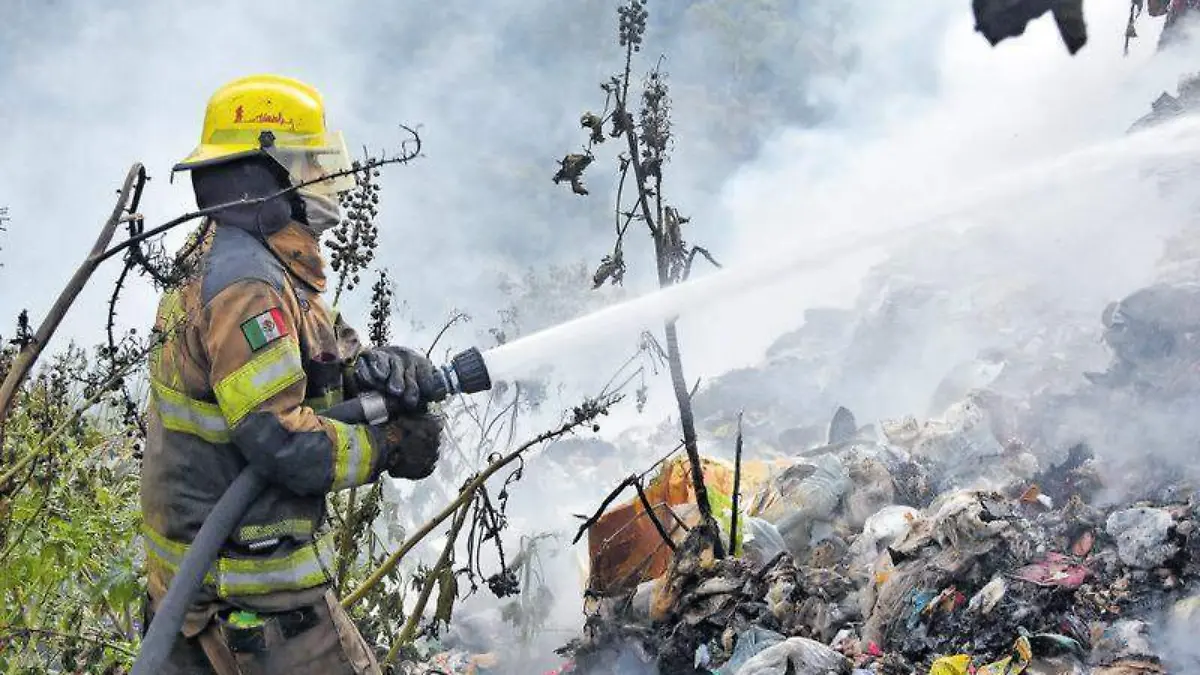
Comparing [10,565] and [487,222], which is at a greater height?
[487,222]

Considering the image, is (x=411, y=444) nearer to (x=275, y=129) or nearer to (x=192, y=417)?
(x=192, y=417)

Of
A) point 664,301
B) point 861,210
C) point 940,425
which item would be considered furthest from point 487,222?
point 664,301

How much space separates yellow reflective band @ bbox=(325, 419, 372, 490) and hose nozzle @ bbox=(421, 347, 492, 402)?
7.3 inches

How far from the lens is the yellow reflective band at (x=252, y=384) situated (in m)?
1.85

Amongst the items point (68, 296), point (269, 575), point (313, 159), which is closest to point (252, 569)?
point (269, 575)

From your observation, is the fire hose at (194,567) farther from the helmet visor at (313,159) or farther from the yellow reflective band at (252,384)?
the helmet visor at (313,159)

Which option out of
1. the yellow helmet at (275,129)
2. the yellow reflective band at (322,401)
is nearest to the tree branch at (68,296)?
the yellow helmet at (275,129)

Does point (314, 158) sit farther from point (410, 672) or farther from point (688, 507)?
point (688, 507)

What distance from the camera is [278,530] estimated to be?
200 centimetres

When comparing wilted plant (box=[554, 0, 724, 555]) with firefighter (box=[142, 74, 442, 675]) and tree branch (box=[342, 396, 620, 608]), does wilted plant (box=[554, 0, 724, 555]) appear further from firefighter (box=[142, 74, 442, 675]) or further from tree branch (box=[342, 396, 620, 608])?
firefighter (box=[142, 74, 442, 675])

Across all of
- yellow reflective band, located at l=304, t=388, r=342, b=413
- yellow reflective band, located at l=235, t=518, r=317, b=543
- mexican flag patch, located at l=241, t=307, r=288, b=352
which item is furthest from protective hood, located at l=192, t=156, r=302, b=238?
yellow reflective band, located at l=235, t=518, r=317, b=543

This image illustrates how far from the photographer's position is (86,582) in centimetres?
262

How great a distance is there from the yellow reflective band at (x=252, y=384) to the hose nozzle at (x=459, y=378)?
1.17 feet

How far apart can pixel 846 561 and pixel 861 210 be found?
21614 mm
